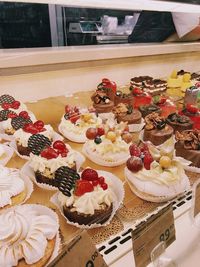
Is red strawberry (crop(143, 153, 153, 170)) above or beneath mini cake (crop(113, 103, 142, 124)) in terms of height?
above

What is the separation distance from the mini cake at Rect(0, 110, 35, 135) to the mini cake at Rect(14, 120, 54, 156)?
0.24ft

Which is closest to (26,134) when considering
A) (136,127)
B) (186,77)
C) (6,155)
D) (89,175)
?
(6,155)

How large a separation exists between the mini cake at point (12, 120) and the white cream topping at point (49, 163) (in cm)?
44

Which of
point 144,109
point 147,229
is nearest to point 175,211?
point 147,229

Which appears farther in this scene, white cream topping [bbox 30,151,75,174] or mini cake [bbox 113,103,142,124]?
mini cake [bbox 113,103,142,124]

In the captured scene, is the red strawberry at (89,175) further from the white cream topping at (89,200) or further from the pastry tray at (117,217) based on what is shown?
the pastry tray at (117,217)

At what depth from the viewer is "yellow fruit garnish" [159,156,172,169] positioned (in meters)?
1.42

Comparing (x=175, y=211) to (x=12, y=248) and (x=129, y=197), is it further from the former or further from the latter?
(x=12, y=248)

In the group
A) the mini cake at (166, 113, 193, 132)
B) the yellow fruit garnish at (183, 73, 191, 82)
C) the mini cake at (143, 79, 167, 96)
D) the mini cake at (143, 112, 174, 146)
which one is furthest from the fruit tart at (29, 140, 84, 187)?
the yellow fruit garnish at (183, 73, 191, 82)

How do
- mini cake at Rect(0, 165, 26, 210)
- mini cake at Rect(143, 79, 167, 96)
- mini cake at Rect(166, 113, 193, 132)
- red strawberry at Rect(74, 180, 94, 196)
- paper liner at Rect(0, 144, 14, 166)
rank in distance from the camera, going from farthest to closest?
mini cake at Rect(143, 79, 167, 96) → mini cake at Rect(166, 113, 193, 132) → paper liner at Rect(0, 144, 14, 166) → mini cake at Rect(0, 165, 26, 210) → red strawberry at Rect(74, 180, 94, 196)

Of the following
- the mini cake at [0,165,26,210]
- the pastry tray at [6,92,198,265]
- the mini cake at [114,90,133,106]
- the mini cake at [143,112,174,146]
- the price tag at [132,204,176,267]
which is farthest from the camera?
the mini cake at [114,90,133,106]

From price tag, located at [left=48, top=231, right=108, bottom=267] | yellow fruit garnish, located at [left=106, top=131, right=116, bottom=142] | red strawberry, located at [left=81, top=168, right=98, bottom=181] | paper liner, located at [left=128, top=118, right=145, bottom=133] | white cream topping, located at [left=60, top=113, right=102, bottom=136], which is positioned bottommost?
paper liner, located at [left=128, top=118, right=145, bottom=133]

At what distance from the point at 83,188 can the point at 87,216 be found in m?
0.11

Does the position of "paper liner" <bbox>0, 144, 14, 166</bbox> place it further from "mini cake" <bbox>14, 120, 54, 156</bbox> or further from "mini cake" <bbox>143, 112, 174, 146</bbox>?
"mini cake" <bbox>143, 112, 174, 146</bbox>
